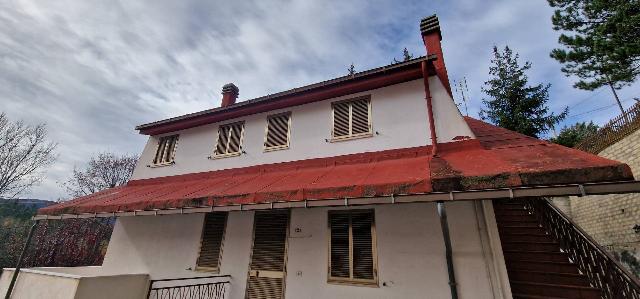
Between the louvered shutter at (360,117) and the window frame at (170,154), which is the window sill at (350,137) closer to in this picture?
the louvered shutter at (360,117)

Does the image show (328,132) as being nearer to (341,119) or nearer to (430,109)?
(341,119)

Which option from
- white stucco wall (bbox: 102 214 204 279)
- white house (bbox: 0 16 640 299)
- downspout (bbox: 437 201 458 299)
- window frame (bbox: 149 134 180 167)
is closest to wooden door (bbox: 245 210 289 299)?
white house (bbox: 0 16 640 299)

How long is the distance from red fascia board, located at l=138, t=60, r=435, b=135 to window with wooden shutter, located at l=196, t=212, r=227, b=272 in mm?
3944

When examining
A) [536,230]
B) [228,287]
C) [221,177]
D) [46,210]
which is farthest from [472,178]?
[46,210]

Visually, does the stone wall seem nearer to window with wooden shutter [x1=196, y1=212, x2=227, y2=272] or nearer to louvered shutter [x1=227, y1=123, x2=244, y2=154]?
louvered shutter [x1=227, y1=123, x2=244, y2=154]

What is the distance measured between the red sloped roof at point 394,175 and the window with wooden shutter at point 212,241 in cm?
121

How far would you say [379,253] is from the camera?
6.58 metres

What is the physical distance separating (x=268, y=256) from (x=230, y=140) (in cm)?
477

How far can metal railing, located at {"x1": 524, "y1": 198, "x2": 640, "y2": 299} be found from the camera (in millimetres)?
5133

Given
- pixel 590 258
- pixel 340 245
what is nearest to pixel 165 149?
pixel 340 245

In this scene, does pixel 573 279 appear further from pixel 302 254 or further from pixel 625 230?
pixel 625 230

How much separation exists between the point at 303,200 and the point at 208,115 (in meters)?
7.10

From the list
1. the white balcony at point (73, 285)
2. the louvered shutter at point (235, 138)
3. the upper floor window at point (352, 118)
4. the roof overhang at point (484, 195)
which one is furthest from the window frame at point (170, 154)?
the upper floor window at point (352, 118)

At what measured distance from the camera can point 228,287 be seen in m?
8.02
